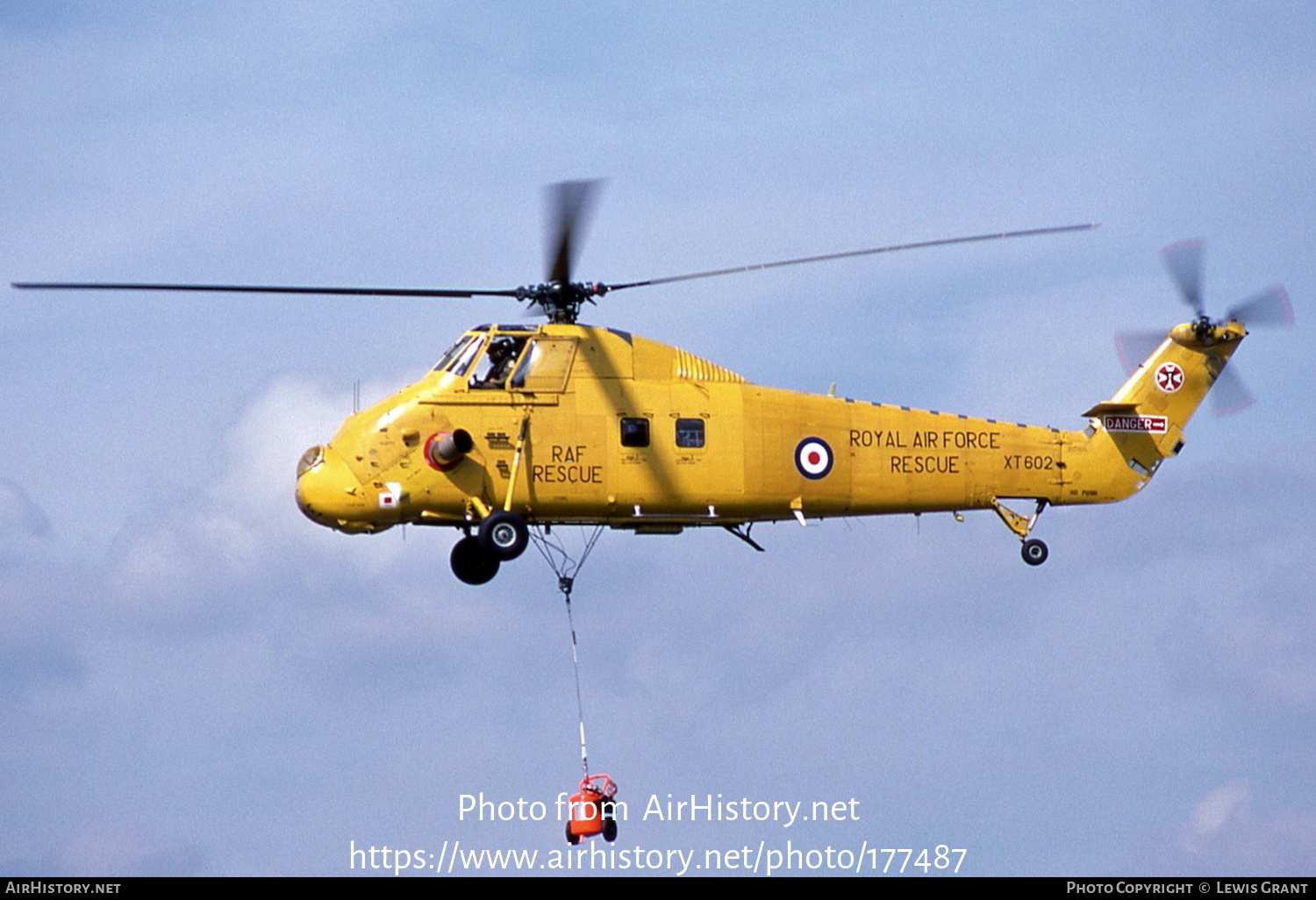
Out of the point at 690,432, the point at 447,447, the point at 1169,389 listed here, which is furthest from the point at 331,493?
the point at 1169,389

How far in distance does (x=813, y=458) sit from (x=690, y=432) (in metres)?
2.35

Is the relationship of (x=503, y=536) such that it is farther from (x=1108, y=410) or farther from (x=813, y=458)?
(x=1108, y=410)

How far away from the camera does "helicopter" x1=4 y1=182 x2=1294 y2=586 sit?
38.8m

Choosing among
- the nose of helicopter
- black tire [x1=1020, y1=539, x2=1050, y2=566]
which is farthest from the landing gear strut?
the nose of helicopter

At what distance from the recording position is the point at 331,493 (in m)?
38.8

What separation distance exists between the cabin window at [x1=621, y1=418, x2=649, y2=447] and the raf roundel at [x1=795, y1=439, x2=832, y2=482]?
2809mm

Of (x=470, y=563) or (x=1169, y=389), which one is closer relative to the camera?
(x=470, y=563)

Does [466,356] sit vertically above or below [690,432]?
above

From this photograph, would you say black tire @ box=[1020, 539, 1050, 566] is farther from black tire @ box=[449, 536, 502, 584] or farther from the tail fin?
black tire @ box=[449, 536, 502, 584]

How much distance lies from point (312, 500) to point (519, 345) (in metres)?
4.55
